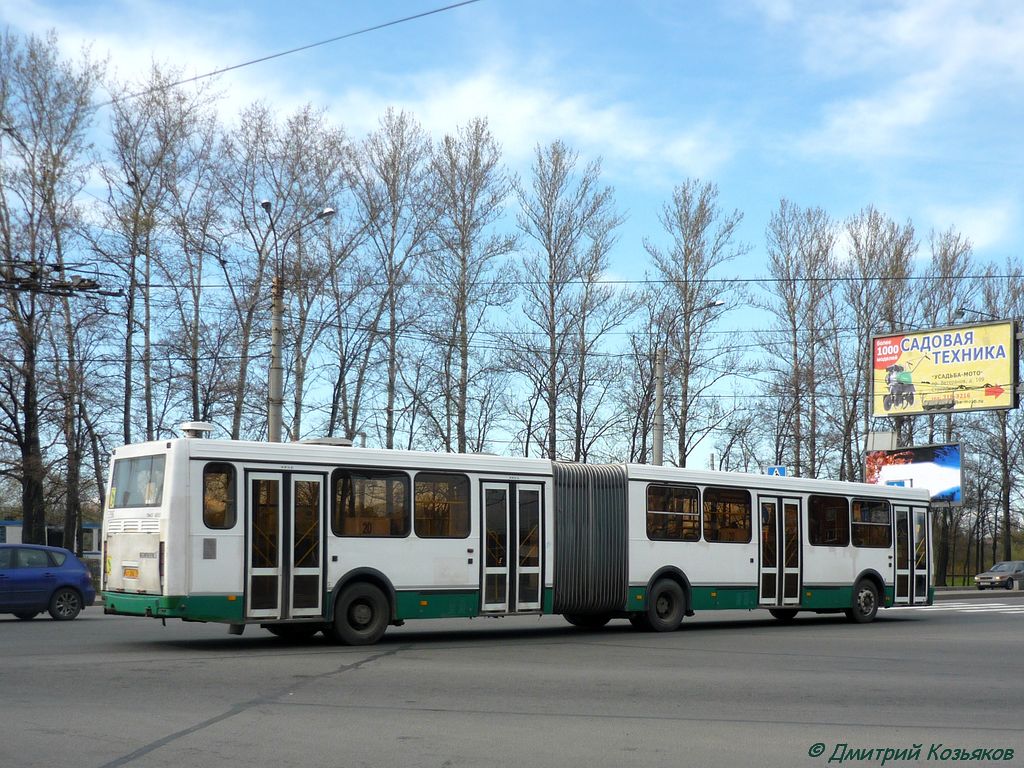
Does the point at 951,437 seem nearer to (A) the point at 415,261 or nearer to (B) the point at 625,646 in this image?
(A) the point at 415,261

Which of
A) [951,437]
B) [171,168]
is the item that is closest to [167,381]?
[171,168]

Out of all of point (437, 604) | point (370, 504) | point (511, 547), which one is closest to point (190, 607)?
point (370, 504)

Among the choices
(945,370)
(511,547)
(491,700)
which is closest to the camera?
(491,700)

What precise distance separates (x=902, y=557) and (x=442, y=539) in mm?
11892

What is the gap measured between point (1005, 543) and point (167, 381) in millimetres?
50137

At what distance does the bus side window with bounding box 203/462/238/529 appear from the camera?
1546 centimetres

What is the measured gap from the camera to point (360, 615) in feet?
54.9

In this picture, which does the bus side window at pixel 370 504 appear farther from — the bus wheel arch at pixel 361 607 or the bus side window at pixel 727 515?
the bus side window at pixel 727 515

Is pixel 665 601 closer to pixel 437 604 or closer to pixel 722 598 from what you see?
pixel 722 598

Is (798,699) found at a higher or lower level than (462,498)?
lower

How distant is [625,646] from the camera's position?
1731 centimetres

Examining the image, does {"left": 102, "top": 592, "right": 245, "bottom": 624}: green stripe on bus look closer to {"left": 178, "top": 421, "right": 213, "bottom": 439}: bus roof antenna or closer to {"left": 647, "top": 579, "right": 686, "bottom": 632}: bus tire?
{"left": 178, "top": 421, "right": 213, "bottom": 439}: bus roof antenna

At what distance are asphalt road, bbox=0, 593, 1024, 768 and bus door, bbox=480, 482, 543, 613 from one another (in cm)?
69

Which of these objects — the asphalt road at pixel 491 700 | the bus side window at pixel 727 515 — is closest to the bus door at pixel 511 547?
the asphalt road at pixel 491 700
